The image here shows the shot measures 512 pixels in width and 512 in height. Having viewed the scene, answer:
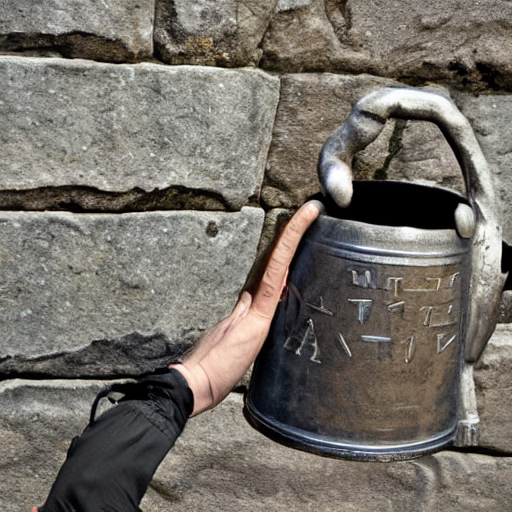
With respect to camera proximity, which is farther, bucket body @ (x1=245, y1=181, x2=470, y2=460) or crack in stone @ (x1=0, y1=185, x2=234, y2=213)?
crack in stone @ (x1=0, y1=185, x2=234, y2=213)

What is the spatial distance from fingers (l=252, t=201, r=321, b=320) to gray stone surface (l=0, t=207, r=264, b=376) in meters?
0.64

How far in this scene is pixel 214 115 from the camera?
1.98 meters

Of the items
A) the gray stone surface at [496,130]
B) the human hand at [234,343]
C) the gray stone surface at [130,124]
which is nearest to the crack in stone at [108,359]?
the gray stone surface at [130,124]

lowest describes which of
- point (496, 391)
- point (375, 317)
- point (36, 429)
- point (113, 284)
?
point (36, 429)

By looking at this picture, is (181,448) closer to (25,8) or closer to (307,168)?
(307,168)

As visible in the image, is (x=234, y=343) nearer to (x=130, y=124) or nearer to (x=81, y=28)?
(x=130, y=124)

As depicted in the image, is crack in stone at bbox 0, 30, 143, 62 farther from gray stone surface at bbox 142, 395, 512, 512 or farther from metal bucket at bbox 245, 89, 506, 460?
gray stone surface at bbox 142, 395, 512, 512

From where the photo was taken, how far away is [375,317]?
4.45ft

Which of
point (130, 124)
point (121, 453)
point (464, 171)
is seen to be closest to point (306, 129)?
point (130, 124)

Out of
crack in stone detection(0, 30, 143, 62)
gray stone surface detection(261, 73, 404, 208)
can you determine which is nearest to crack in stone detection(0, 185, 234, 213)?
gray stone surface detection(261, 73, 404, 208)

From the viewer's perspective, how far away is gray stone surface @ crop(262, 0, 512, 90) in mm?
2021

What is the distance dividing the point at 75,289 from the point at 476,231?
0.92 metres

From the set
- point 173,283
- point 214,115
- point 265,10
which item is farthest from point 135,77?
point 173,283

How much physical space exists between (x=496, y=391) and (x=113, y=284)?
0.97m
